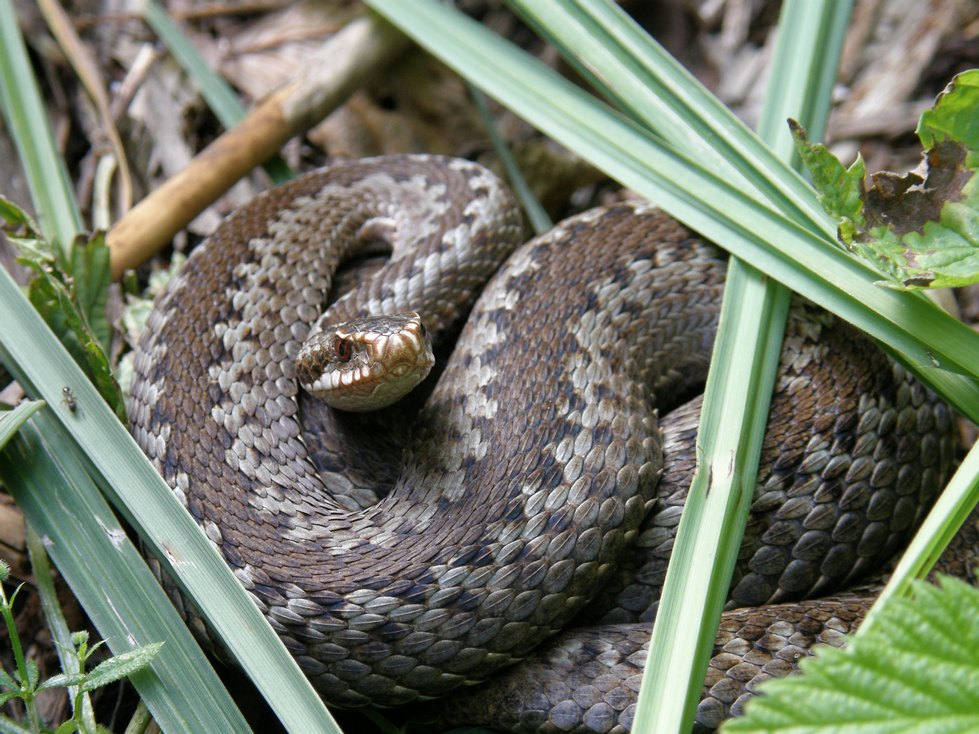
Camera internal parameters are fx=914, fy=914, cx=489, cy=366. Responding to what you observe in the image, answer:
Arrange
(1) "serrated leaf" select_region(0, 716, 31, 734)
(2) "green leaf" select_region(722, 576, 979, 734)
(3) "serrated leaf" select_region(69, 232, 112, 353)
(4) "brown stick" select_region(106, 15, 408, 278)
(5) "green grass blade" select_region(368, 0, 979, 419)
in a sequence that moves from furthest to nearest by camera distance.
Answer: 1. (4) "brown stick" select_region(106, 15, 408, 278)
2. (3) "serrated leaf" select_region(69, 232, 112, 353)
3. (5) "green grass blade" select_region(368, 0, 979, 419)
4. (1) "serrated leaf" select_region(0, 716, 31, 734)
5. (2) "green leaf" select_region(722, 576, 979, 734)

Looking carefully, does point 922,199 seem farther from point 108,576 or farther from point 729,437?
point 108,576

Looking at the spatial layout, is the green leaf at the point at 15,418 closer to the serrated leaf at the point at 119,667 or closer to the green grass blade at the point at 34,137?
the serrated leaf at the point at 119,667

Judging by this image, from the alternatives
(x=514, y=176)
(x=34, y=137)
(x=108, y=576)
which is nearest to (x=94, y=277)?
(x=34, y=137)

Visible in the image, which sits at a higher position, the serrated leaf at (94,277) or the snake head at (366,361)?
the serrated leaf at (94,277)

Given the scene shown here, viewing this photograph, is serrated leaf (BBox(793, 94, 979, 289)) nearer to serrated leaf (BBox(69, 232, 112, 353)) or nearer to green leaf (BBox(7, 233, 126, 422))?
green leaf (BBox(7, 233, 126, 422))

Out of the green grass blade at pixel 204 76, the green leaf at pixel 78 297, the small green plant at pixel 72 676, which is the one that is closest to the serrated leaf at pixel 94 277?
the green leaf at pixel 78 297

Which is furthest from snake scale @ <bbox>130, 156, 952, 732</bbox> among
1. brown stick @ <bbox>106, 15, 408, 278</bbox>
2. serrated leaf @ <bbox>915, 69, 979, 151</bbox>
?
serrated leaf @ <bbox>915, 69, 979, 151</bbox>
